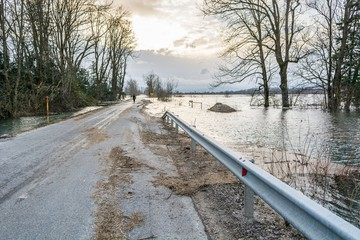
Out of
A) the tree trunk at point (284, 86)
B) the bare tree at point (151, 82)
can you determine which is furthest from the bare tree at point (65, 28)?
the bare tree at point (151, 82)

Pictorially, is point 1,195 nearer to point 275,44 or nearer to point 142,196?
point 142,196

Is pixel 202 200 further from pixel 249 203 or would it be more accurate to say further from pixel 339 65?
pixel 339 65

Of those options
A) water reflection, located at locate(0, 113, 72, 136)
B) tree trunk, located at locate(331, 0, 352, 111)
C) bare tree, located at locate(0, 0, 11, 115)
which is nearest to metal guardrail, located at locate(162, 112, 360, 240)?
water reflection, located at locate(0, 113, 72, 136)

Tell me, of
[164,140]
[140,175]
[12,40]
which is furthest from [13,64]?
[140,175]

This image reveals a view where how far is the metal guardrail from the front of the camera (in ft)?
7.36

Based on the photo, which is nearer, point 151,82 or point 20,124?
point 20,124

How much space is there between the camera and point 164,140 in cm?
1116

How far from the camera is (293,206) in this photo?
2910 mm

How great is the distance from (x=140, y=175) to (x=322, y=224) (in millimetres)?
4340

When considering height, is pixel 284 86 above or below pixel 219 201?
above

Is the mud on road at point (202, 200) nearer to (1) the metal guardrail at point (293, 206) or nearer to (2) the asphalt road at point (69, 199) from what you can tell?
(2) the asphalt road at point (69, 199)

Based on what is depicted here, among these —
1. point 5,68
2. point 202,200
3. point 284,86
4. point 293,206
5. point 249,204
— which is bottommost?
point 202,200

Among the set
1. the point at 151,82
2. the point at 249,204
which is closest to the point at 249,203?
the point at 249,204

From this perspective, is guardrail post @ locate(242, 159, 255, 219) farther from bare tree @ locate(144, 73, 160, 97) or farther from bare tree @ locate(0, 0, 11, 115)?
bare tree @ locate(144, 73, 160, 97)
